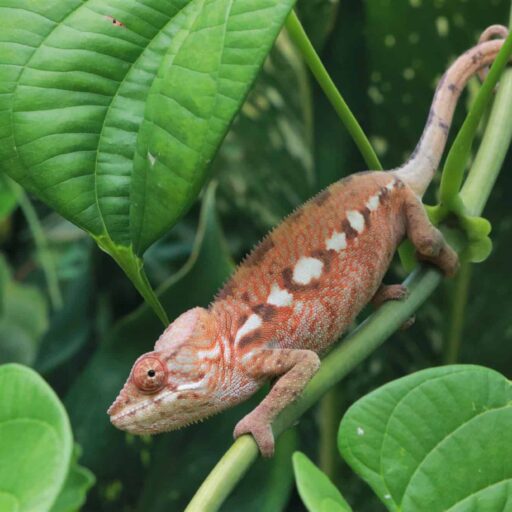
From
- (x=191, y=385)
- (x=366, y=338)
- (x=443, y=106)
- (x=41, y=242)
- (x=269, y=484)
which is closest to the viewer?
(x=366, y=338)

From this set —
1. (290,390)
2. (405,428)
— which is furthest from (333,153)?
(405,428)

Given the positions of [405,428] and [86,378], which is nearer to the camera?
[405,428]

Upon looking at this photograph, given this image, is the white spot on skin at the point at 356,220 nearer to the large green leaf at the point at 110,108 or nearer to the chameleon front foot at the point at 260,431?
the chameleon front foot at the point at 260,431

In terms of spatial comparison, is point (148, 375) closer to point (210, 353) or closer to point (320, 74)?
point (210, 353)

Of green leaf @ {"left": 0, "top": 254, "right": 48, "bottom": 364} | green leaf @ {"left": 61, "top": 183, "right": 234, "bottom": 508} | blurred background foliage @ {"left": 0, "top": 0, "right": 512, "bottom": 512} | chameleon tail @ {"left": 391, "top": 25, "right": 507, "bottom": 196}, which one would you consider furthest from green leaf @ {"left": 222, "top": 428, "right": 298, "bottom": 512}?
green leaf @ {"left": 0, "top": 254, "right": 48, "bottom": 364}

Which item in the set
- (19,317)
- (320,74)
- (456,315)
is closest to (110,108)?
(320,74)

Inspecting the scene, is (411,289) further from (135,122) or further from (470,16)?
(470,16)
